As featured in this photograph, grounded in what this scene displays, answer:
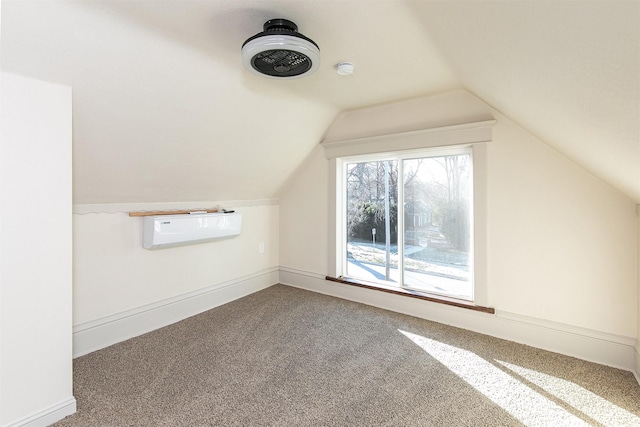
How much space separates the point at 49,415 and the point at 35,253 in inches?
33.6

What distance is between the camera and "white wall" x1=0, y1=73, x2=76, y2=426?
1466 mm

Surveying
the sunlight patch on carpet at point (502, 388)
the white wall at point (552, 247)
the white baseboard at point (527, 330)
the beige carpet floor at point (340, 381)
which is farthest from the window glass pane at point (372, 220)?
the sunlight patch on carpet at point (502, 388)

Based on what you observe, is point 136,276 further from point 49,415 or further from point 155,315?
point 49,415

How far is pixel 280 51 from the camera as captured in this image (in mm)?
1505

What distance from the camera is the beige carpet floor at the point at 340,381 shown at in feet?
5.36

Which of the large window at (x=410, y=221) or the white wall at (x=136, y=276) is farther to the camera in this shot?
the large window at (x=410, y=221)

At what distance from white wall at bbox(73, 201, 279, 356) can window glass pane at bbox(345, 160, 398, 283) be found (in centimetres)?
126

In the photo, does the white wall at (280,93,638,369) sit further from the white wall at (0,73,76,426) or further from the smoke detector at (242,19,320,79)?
the white wall at (0,73,76,426)

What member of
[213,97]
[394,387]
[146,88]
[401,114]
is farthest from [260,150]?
[394,387]

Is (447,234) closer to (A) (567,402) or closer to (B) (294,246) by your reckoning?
(A) (567,402)

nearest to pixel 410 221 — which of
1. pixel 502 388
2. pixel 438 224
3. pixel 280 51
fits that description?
pixel 438 224

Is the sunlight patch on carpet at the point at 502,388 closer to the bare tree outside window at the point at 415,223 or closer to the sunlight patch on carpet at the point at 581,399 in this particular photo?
the sunlight patch on carpet at the point at 581,399

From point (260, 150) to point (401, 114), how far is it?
4.71 ft

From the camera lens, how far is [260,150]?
2994mm
